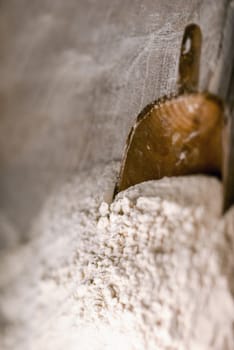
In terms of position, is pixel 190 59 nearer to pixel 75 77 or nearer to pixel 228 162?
pixel 228 162

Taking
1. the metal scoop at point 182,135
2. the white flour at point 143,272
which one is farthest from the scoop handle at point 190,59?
the white flour at point 143,272

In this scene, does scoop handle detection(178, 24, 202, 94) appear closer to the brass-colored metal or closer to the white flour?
the brass-colored metal

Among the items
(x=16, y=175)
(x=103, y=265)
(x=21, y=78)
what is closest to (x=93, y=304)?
(x=103, y=265)

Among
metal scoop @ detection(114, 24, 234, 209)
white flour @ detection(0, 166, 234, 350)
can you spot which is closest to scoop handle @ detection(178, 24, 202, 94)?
metal scoop @ detection(114, 24, 234, 209)

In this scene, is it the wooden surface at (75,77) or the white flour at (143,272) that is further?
the wooden surface at (75,77)

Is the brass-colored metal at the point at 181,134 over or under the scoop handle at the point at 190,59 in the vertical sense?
under

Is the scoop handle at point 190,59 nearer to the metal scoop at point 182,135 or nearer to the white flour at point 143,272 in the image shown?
the metal scoop at point 182,135
